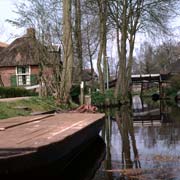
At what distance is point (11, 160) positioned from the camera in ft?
14.9

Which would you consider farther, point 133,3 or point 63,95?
point 133,3

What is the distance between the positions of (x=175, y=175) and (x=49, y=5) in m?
20.0

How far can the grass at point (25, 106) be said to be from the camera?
1221 cm

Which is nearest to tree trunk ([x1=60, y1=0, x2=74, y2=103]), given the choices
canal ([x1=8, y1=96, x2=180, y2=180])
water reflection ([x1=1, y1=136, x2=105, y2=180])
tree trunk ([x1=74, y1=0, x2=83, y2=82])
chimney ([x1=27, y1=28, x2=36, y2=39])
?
chimney ([x1=27, y1=28, x2=36, y2=39])

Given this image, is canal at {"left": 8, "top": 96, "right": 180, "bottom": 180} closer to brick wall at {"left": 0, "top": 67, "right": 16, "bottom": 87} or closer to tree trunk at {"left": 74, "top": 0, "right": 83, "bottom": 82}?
tree trunk at {"left": 74, "top": 0, "right": 83, "bottom": 82}

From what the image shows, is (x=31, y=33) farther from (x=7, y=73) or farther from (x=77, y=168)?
(x=7, y=73)

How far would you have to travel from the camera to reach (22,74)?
148 feet

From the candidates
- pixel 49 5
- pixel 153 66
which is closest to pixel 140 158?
pixel 49 5

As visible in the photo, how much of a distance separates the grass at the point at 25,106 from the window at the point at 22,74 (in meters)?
25.3

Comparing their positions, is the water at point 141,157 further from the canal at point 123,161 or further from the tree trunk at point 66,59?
the tree trunk at point 66,59

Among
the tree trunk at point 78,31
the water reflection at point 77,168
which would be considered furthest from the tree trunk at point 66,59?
the tree trunk at point 78,31

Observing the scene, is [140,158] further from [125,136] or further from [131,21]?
[131,21]

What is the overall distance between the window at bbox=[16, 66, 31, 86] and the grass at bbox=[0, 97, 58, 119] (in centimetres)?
2533

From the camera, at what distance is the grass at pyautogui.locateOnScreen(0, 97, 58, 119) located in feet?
40.1
